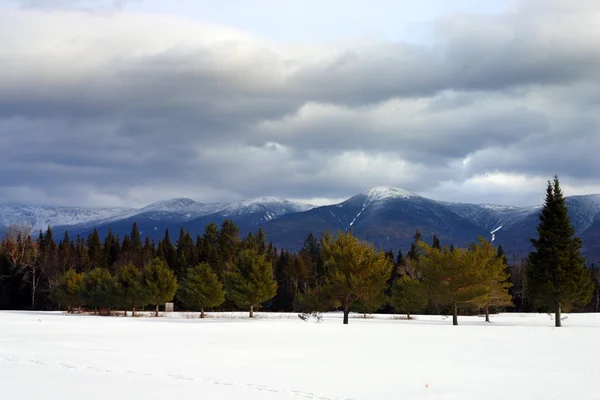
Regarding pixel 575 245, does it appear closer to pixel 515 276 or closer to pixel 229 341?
pixel 229 341

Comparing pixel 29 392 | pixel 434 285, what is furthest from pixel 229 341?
pixel 434 285

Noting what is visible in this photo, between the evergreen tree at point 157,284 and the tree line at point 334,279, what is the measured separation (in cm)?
15

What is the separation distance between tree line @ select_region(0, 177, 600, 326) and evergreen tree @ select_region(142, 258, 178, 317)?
15 cm

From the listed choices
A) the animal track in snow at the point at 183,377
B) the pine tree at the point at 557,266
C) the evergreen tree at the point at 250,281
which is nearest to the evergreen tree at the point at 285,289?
the evergreen tree at the point at 250,281

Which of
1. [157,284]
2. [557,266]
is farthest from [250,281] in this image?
[557,266]

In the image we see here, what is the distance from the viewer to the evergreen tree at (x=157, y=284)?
8700 cm

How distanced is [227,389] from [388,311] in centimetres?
10454

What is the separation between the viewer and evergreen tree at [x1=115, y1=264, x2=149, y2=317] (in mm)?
87750

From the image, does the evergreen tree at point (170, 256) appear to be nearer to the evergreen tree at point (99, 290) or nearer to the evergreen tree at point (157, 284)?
the evergreen tree at point (99, 290)

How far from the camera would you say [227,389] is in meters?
17.3

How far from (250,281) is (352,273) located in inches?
731

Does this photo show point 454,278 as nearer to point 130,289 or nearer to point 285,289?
point 130,289

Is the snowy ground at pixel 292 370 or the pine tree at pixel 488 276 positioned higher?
the pine tree at pixel 488 276

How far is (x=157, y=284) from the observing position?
8788 cm
